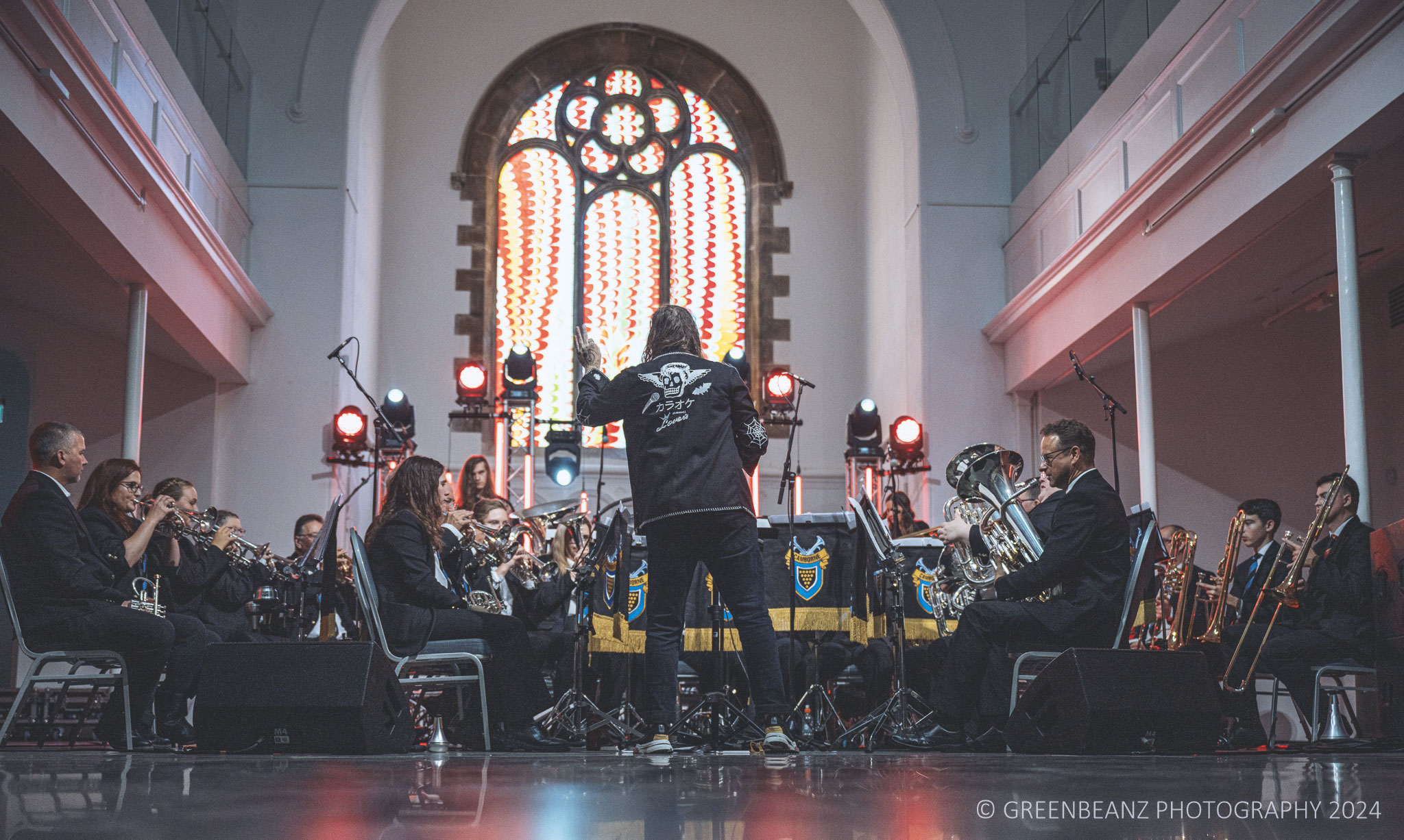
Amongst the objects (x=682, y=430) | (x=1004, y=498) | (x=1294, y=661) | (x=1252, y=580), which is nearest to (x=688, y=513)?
(x=682, y=430)

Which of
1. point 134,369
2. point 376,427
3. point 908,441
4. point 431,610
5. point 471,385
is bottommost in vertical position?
point 431,610

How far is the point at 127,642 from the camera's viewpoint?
4570 millimetres

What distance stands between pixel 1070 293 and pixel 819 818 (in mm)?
7275

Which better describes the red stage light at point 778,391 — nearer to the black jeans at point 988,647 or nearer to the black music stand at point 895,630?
the black music stand at point 895,630

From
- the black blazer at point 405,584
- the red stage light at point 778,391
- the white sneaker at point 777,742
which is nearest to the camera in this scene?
the white sneaker at point 777,742

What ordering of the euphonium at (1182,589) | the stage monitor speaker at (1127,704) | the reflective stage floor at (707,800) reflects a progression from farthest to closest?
the euphonium at (1182,589), the stage monitor speaker at (1127,704), the reflective stage floor at (707,800)

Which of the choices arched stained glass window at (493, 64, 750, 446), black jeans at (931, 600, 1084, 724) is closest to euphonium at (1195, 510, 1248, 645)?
black jeans at (931, 600, 1084, 724)

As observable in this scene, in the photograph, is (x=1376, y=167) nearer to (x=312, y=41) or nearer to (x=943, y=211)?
(x=943, y=211)

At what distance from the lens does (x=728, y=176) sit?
13422 mm

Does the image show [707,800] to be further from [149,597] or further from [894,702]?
[149,597]

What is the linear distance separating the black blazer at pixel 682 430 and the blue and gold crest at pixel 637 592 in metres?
1.50

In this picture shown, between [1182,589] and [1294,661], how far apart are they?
3.20ft

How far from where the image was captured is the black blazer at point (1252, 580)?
19.4 feet

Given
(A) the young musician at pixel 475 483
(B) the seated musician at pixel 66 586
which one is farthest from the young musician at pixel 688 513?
(A) the young musician at pixel 475 483
